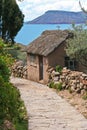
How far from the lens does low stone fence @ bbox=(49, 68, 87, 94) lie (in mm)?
20266

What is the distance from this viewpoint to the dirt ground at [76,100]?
648 inches

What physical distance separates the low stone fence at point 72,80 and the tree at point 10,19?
21.1 m

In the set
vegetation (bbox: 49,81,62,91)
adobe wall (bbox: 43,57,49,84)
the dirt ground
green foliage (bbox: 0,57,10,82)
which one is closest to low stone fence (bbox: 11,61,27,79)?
adobe wall (bbox: 43,57,49,84)

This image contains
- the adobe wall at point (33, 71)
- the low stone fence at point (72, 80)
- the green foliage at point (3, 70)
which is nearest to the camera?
the green foliage at point (3, 70)

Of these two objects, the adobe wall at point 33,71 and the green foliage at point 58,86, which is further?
the adobe wall at point 33,71

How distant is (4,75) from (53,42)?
1787cm

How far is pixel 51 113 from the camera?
15.6 metres

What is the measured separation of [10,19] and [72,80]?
25732 mm

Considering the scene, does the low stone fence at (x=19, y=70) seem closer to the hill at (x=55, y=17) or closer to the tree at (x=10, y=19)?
the hill at (x=55, y=17)

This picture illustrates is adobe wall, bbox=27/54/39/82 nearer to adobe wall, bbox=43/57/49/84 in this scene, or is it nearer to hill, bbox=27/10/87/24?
adobe wall, bbox=43/57/49/84

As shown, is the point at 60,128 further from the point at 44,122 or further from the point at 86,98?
the point at 86,98

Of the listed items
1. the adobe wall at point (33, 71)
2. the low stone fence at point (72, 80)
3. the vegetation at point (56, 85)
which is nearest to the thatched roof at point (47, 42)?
the adobe wall at point (33, 71)

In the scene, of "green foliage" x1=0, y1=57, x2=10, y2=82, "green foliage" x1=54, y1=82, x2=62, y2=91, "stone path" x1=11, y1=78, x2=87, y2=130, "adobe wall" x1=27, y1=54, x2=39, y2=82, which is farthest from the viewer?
"adobe wall" x1=27, y1=54, x2=39, y2=82

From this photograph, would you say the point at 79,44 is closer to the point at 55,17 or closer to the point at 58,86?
the point at 58,86
